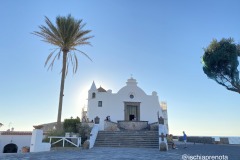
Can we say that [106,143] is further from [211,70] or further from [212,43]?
[212,43]

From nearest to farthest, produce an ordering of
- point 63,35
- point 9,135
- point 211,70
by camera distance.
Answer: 1. point 211,70
2. point 63,35
3. point 9,135

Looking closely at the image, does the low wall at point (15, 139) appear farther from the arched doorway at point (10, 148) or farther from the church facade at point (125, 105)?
the church facade at point (125, 105)

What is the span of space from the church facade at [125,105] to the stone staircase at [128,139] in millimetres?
7523

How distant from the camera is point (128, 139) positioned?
18375mm

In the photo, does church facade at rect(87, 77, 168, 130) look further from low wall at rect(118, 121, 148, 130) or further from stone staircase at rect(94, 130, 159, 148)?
stone staircase at rect(94, 130, 159, 148)

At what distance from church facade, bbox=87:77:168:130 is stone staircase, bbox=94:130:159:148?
7.52 metres

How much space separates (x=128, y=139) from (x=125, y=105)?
1011cm

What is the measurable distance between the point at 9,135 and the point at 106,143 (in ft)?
39.3

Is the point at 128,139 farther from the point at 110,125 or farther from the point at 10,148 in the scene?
the point at 10,148

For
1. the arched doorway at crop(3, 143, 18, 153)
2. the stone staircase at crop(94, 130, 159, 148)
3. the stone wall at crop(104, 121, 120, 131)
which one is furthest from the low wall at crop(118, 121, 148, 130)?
the arched doorway at crop(3, 143, 18, 153)

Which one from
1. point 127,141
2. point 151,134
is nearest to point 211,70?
point 151,134

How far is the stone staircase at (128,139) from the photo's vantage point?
17.3 metres

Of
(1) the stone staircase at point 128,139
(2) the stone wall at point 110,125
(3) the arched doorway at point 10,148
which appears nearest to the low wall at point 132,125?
(2) the stone wall at point 110,125

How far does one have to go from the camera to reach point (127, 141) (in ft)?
59.3
